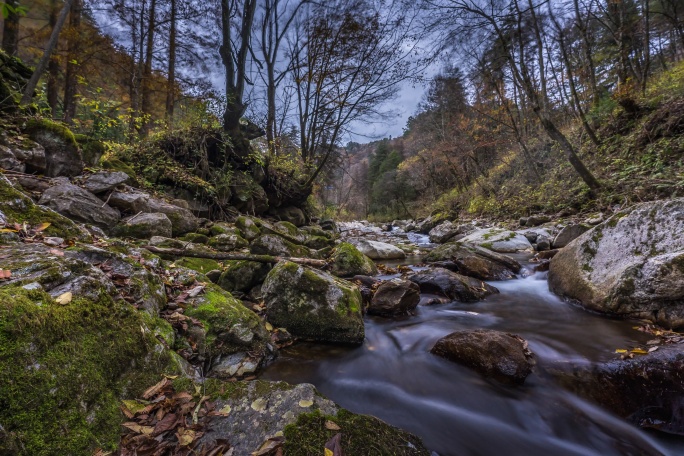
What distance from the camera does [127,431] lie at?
141cm

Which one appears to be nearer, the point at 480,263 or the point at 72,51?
the point at 480,263

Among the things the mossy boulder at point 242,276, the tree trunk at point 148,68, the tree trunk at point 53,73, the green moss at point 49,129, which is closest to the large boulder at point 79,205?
the green moss at point 49,129

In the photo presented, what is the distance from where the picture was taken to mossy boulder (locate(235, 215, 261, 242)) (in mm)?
7305

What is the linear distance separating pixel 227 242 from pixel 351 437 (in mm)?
5370

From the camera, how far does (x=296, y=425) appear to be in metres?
1.49

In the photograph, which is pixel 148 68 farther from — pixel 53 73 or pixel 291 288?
pixel 291 288

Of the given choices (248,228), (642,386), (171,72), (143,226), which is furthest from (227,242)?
(171,72)

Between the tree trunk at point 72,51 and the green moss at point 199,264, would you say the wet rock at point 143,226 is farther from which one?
the tree trunk at point 72,51

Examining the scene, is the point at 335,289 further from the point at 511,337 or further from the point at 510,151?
the point at 510,151

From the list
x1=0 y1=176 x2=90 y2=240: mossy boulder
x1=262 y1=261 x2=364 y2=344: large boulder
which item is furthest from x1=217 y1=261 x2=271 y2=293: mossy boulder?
x1=0 y1=176 x2=90 y2=240: mossy boulder

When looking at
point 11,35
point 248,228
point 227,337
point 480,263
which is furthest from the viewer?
point 11,35

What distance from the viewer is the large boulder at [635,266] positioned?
319 cm

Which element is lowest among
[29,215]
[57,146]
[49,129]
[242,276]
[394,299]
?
[394,299]

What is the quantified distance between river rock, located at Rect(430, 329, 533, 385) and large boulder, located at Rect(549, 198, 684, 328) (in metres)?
1.57
